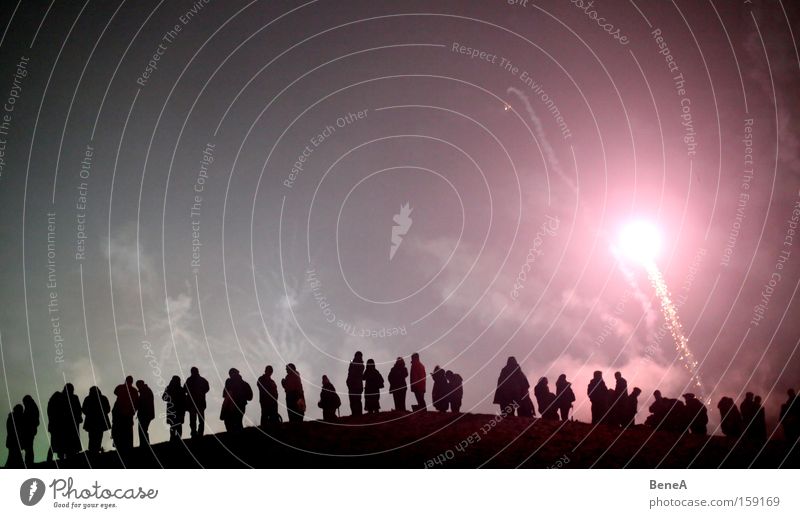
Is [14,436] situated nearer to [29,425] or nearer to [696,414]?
[29,425]

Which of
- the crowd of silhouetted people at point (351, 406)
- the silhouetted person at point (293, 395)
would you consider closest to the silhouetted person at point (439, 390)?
the crowd of silhouetted people at point (351, 406)

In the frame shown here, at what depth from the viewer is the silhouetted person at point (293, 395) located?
1909 cm

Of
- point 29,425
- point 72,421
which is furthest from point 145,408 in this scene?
point 29,425

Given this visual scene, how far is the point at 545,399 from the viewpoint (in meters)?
20.0

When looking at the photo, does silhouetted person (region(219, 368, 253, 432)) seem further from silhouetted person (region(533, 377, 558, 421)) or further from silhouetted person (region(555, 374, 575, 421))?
silhouetted person (region(555, 374, 575, 421))

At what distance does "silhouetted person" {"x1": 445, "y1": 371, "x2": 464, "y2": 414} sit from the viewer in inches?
807

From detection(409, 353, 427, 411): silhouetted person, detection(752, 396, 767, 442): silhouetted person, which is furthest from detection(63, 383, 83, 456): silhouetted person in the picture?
detection(752, 396, 767, 442): silhouetted person

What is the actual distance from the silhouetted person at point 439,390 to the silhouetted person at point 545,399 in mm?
2894

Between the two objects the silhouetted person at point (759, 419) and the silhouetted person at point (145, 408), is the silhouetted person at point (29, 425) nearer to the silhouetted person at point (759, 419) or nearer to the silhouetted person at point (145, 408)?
the silhouetted person at point (145, 408)

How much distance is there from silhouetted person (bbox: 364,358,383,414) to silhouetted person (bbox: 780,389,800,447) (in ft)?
37.9

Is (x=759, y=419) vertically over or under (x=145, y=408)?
under

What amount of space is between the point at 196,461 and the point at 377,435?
4694 mm

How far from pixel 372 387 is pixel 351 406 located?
3.05 ft
